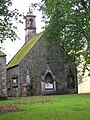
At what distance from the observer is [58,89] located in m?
44.5

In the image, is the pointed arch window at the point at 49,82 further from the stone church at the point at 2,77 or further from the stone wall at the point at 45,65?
the stone church at the point at 2,77

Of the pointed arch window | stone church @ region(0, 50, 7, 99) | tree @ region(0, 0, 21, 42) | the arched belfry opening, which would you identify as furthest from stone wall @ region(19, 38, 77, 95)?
tree @ region(0, 0, 21, 42)

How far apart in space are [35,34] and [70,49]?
49.2ft

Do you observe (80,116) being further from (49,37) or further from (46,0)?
(49,37)

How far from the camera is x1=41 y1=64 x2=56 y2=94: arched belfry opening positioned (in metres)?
43.4

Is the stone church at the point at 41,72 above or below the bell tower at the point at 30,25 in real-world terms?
below

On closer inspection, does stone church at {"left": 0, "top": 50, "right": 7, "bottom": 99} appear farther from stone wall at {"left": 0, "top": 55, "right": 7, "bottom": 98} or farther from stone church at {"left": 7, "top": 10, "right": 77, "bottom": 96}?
stone church at {"left": 7, "top": 10, "right": 77, "bottom": 96}

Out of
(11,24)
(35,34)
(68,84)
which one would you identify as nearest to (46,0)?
(11,24)

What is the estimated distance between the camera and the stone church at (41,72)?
42844 millimetres

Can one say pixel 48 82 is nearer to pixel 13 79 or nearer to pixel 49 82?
pixel 49 82

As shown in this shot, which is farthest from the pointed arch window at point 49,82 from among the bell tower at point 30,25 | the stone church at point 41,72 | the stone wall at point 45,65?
the bell tower at point 30,25

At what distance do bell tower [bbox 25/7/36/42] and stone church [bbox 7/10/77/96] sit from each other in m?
5.06

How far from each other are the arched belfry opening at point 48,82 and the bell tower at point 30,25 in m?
9.17

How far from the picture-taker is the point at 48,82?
4450cm
